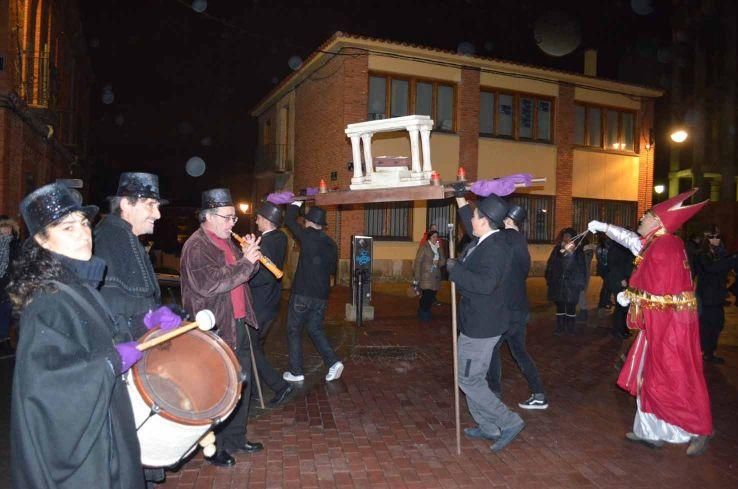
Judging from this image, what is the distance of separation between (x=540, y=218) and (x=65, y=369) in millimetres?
19350

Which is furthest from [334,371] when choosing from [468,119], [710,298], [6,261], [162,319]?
[468,119]

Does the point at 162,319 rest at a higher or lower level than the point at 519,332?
higher

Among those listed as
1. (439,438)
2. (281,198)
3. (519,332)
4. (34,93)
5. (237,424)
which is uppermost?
(34,93)

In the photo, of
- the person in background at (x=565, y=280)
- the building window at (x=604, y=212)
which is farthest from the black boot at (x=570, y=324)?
the building window at (x=604, y=212)

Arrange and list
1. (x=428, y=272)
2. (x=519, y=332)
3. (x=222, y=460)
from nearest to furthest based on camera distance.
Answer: (x=222, y=460) < (x=519, y=332) < (x=428, y=272)

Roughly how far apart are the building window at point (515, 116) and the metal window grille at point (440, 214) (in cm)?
293

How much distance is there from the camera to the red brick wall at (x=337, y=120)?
17000 mm

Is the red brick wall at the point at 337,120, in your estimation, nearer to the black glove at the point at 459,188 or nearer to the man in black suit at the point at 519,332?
the man in black suit at the point at 519,332

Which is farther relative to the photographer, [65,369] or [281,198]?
[281,198]

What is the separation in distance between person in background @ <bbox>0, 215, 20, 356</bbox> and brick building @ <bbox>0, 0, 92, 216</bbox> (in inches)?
205

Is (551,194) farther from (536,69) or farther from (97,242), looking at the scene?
(97,242)

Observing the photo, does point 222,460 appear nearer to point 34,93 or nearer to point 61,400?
point 61,400

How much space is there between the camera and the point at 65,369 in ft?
7.63

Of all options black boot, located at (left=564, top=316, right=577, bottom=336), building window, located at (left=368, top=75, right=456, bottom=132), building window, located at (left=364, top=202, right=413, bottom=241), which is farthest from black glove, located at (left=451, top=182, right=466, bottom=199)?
building window, located at (left=368, top=75, right=456, bottom=132)
